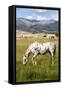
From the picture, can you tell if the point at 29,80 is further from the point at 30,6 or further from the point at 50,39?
the point at 30,6

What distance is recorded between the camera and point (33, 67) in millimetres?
1678

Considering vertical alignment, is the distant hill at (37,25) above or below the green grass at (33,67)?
above

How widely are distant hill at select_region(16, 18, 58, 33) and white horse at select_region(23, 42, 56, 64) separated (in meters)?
0.08

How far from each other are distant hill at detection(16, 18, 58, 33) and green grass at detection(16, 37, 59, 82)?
0.05 meters

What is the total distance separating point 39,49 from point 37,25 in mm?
143

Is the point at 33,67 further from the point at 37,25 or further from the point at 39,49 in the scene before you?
the point at 37,25

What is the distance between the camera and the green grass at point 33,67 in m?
1.63

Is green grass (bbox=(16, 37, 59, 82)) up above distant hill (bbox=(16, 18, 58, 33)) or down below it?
below

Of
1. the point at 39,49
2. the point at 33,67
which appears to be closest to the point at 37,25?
the point at 39,49

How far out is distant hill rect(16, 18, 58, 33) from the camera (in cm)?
164

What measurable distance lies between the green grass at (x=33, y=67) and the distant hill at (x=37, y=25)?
0.18 ft

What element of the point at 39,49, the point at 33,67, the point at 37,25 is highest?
the point at 37,25

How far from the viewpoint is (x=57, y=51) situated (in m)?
1.75

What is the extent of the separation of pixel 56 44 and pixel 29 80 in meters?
0.28
